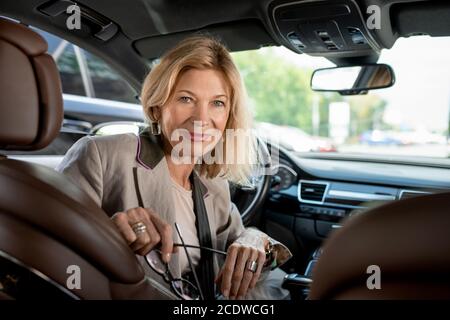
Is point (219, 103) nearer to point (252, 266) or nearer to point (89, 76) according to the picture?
point (252, 266)

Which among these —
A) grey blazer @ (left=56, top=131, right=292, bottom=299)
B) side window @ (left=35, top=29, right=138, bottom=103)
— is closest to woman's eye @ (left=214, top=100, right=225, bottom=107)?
grey blazer @ (left=56, top=131, right=292, bottom=299)

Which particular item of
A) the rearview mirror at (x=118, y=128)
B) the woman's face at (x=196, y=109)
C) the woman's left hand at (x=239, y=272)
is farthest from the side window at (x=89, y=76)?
the woman's left hand at (x=239, y=272)

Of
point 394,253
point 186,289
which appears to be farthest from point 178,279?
point 394,253

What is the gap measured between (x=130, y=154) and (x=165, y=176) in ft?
0.50

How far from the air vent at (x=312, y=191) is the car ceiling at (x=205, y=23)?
0.80 m

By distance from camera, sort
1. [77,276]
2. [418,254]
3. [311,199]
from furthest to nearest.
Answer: [311,199] < [77,276] < [418,254]

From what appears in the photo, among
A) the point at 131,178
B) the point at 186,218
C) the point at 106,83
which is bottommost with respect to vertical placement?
the point at 186,218

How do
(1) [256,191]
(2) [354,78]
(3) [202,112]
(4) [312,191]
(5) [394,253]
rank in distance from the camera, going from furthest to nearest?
(4) [312,191], (1) [256,191], (2) [354,78], (3) [202,112], (5) [394,253]

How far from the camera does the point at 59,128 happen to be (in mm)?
1545

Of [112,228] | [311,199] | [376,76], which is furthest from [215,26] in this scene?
[112,228]

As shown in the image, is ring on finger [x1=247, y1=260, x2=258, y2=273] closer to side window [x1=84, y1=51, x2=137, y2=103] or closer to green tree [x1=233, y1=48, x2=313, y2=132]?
green tree [x1=233, y1=48, x2=313, y2=132]

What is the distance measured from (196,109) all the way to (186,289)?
65cm

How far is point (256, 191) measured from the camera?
288cm

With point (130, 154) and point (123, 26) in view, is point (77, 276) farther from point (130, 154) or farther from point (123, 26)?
point (123, 26)
